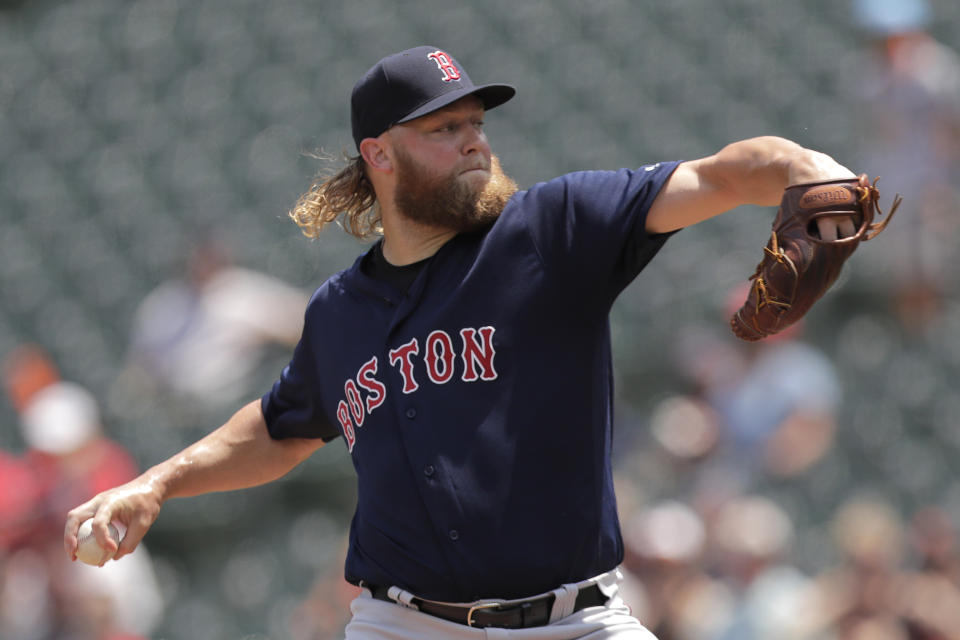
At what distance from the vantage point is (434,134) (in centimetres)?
287

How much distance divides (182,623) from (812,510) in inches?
125

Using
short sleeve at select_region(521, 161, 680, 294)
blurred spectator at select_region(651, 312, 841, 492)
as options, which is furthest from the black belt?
blurred spectator at select_region(651, 312, 841, 492)

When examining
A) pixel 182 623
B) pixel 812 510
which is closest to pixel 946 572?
pixel 812 510

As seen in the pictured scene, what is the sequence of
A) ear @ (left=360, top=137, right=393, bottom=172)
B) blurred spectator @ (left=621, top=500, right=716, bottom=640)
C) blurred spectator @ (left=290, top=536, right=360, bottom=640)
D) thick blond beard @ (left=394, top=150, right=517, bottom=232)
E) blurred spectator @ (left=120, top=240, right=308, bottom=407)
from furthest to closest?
1. blurred spectator @ (left=120, top=240, right=308, bottom=407)
2. blurred spectator @ (left=290, top=536, right=360, bottom=640)
3. blurred spectator @ (left=621, top=500, right=716, bottom=640)
4. ear @ (left=360, top=137, right=393, bottom=172)
5. thick blond beard @ (left=394, top=150, right=517, bottom=232)

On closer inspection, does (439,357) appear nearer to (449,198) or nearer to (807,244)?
(449,198)

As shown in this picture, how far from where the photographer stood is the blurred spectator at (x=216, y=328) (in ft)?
20.9

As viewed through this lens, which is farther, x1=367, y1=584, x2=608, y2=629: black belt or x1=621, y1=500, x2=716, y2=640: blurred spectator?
x1=621, y1=500, x2=716, y2=640: blurred spectator

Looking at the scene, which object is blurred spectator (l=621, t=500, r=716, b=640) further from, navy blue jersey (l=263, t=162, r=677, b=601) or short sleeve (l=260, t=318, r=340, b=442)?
navy blue jersey (l=263, t=162, r=677, b=601)

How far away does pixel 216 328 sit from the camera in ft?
20.9

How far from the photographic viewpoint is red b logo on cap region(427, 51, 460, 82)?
9.31 feet

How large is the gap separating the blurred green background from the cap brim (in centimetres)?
363

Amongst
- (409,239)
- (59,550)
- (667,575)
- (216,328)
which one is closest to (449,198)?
(409,239)

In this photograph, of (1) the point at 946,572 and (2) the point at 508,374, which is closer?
(2) the point at 508,374

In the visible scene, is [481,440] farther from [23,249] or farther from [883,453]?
[23,249]
